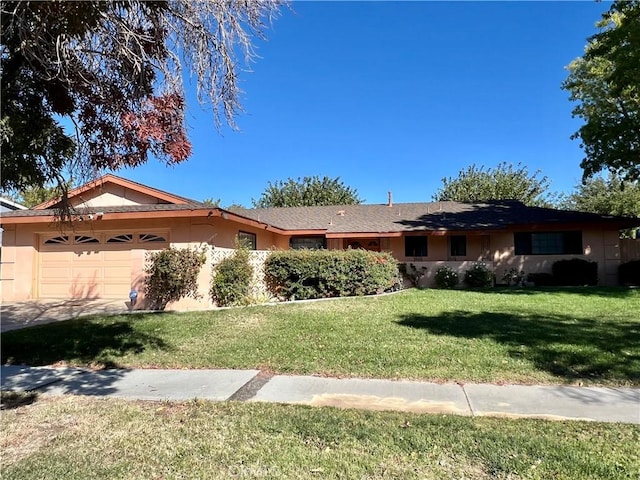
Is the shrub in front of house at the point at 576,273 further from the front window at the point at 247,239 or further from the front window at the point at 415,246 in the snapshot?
the front window at the point at 247,239

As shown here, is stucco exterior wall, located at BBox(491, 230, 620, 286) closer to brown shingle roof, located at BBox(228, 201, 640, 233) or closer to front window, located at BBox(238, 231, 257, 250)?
brown shingle roof, located at BBox(228, 201, 640, 233)

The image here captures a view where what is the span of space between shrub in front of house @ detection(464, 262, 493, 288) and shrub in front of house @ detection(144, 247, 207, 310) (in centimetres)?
1102

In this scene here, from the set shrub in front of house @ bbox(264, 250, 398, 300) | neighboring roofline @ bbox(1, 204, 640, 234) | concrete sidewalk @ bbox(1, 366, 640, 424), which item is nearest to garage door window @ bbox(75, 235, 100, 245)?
neighboring roofline @ bbox(1, 204, 640, 234)

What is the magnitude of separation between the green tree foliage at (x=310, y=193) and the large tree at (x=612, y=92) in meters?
19.7

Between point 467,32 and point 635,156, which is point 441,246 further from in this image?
point 467,32

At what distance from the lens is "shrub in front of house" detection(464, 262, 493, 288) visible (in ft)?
58.3

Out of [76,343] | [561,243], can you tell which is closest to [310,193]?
[561,243]

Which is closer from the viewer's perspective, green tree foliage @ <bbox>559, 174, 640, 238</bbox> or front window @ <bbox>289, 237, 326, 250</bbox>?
front window @ <bbox>289, 237, 326, 250</bbox>

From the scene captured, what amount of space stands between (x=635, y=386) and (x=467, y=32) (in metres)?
10.4

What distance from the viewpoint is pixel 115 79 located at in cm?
478

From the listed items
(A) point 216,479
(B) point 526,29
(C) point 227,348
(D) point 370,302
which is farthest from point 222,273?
(B) point 526,29

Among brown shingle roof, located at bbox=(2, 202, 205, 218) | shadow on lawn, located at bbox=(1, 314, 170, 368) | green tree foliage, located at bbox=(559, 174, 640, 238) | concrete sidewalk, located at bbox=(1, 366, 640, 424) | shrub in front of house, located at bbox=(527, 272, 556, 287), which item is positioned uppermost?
green tree foliage, located at bbox=(559, 174, 640, 238)

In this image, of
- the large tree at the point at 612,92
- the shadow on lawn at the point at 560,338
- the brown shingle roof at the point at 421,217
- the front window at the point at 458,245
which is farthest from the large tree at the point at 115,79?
the front window at the point at 458,245

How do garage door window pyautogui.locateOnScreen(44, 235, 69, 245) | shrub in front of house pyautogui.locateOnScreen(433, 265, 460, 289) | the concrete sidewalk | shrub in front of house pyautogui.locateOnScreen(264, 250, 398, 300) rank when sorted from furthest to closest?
shrub in front of house pyautogui.locateOnScreen(433, 265, 460, 289)
garage door window pyautogui.locateOnScreen(44, 235, 69, 245)
shrub in front of house pyautogui.locateOnScreen(264, 250, 398, 300)
the concrete sidewalk
